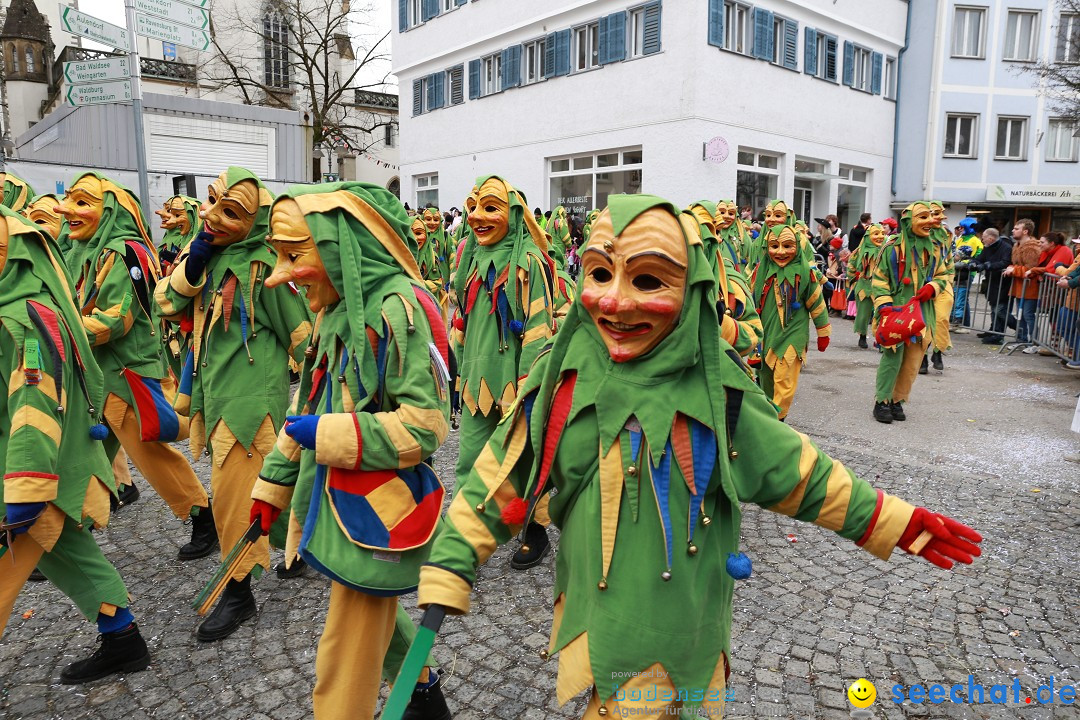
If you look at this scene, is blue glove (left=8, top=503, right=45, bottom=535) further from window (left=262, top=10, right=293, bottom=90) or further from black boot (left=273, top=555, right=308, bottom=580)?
window (left=262, top=10, right=293, bottom=90)

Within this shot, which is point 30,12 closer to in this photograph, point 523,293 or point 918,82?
point 918,82

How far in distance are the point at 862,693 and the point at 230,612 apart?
307 cm

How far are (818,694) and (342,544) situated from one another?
2230 millimetres

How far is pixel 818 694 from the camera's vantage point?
335 cm

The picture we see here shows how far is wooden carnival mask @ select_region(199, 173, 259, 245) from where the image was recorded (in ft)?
12.9

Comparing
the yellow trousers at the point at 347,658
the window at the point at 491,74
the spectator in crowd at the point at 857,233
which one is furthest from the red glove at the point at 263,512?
the window at the point at 491,74

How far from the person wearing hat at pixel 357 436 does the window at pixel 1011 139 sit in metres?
30.9

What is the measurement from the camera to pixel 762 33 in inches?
809

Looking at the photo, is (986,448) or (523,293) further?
(986,448)

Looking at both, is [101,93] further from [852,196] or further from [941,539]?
[852,196]

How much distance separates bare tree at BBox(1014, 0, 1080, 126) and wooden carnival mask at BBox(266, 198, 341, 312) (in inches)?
1135

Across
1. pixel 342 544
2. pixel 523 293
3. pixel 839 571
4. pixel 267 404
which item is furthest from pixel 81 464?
pixel 839 571

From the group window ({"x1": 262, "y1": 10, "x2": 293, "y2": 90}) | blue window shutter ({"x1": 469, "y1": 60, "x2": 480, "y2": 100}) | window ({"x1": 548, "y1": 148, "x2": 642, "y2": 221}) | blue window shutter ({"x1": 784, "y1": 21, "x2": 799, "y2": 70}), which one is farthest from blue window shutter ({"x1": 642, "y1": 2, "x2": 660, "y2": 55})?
window ({"x1": 262, "y1": 10, "x2": 293, "y2": 90})

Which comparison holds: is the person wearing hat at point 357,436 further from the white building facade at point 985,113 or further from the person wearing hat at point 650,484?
the white building facade at point 985,113
